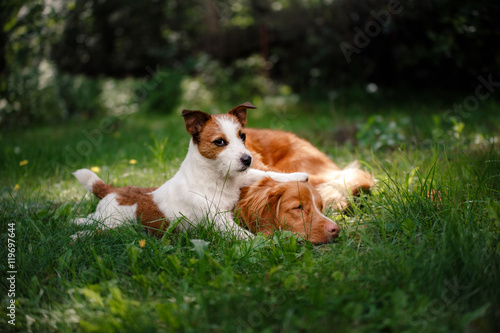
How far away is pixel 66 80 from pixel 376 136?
9723mm

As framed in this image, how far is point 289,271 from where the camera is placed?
87.4 inches

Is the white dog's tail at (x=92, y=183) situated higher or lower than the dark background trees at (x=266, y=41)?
lower

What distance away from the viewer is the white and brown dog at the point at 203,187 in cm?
277

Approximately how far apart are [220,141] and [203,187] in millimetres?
403

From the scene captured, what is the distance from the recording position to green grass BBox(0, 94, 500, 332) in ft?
5.78

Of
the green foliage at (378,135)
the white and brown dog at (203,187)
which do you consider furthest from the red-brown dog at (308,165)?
the green foliage at (378,135)

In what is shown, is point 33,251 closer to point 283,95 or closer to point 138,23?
point 283,95

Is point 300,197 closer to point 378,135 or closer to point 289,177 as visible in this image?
point 289,177

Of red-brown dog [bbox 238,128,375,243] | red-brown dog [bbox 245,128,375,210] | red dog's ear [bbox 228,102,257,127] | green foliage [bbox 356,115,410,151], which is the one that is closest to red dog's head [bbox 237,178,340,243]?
red-brown dog [bbox 238,128,375,243]

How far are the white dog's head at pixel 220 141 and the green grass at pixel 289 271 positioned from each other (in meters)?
0.53

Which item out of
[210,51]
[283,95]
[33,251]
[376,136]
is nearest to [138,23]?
[210,51]

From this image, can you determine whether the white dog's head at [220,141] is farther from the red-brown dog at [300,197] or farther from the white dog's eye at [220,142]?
the red-brown dog at [300,197]

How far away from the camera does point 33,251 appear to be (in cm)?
259

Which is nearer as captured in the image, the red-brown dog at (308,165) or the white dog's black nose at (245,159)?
the white dog's black nose at (245,159)
